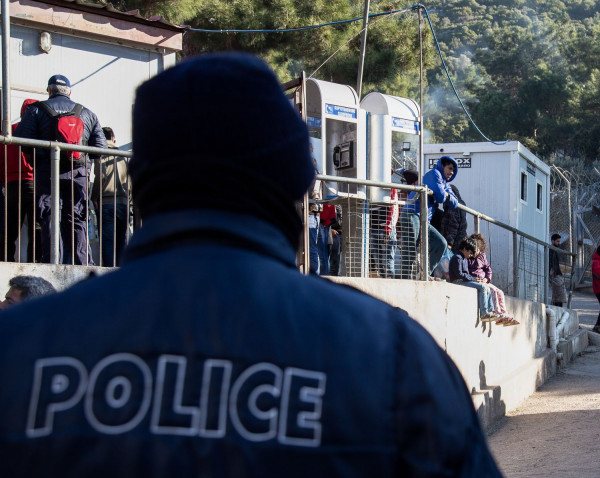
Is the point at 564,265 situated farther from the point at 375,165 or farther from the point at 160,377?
the point at 160,377

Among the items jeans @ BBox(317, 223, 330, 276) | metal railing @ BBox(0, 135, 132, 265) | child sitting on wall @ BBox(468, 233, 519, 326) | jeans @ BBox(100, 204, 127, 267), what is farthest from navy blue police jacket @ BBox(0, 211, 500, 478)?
child sitting on wall @ BBox(468, 233, 519, 326)

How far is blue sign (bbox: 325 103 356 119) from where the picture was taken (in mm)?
9320

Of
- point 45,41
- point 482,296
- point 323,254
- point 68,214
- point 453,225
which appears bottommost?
point 482,296

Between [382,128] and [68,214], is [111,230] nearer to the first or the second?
[68,214]

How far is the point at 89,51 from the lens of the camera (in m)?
8.97

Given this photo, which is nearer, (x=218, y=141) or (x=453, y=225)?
(x=218, y=141)

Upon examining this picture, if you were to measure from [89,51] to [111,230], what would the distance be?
8.99ft

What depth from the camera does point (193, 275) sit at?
4.49 feet

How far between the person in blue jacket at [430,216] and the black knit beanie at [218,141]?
23.5ft

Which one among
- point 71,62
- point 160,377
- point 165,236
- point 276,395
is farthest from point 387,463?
point 71,62

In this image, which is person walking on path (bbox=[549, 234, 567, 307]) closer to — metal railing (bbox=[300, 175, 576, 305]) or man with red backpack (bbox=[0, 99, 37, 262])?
metal railing (bbox=[300, 175, 576, 305])

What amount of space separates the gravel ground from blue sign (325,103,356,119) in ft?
12.4

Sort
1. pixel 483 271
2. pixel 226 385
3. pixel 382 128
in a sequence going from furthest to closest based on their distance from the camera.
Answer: pixel 483 271 → pixel 382 128 → pixel 226 385

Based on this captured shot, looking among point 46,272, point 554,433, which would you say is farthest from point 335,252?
point 46,272
